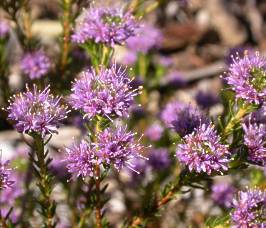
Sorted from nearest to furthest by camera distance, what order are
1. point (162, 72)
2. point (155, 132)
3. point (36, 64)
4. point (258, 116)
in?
1. point (258, 116)
2. point (36, 64)
3. point (155, 132)
4. point (162, 72)

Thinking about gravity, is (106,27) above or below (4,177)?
above

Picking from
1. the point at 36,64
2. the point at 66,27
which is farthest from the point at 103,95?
the point at 36,64

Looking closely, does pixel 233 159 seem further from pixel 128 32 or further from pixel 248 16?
pixel 248 16

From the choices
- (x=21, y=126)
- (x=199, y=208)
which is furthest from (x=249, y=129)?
(x=199, y=208)

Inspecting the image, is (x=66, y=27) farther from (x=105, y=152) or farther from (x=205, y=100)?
(x=205, y=100)

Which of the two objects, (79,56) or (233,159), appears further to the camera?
(79,56)

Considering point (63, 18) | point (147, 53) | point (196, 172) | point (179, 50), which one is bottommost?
point (196, 172)

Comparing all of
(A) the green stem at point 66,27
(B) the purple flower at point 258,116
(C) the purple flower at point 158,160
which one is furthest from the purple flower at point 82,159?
(C) the purple flower at point 158,160
